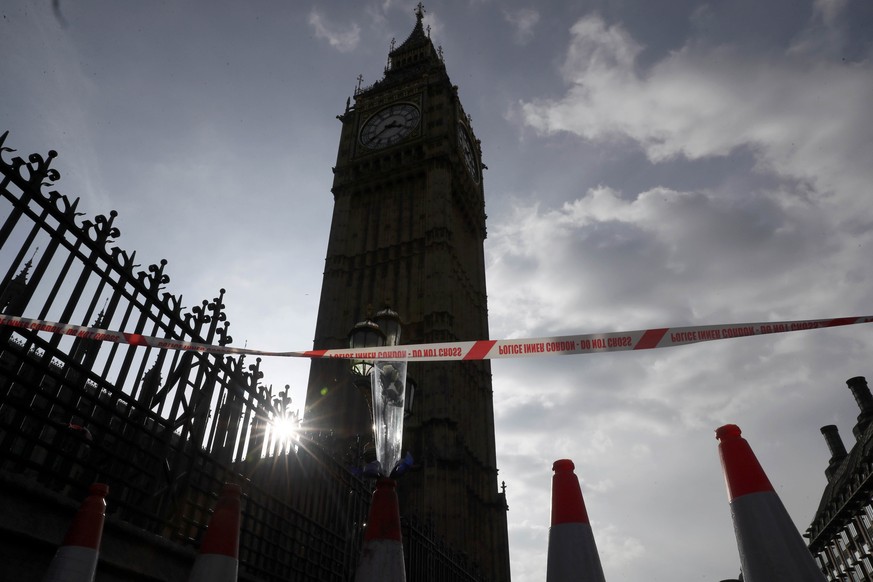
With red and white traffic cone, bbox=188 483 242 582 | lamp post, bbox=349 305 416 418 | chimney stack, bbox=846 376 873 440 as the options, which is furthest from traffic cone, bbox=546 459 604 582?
chimney stack, bbox=846 376 873 440

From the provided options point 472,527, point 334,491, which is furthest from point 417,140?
point 334,491

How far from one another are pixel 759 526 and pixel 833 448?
44505 mm

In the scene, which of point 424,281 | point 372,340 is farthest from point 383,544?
point 424,281

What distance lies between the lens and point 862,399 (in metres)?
32.9

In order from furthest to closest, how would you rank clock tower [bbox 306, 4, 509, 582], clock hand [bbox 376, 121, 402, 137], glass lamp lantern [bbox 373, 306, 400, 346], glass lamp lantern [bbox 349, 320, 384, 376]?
clock hand [bbox 376, 121, 402, 137] → clock tower [bbox 306, 4, 509, 582] → glass lamp lantern [bbox 373, 306, 400, 346] → glass lamp lantern [bbox 349, 320, 384, 376]

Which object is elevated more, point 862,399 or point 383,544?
point 862,399

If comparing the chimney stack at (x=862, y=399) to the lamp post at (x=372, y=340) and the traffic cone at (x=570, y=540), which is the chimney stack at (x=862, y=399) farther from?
the traffic cone at (x=570, y=540)

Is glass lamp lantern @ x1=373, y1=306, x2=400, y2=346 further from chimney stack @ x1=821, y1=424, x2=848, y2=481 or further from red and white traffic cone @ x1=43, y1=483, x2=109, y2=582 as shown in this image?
chimney stack @ x1=821, y1=424, x2=848, y2=481

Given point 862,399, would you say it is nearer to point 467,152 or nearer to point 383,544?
point 467,152

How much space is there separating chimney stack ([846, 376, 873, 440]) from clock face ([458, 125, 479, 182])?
2468cm

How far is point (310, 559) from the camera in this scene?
5168 mm

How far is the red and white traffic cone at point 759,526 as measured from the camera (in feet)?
5.78

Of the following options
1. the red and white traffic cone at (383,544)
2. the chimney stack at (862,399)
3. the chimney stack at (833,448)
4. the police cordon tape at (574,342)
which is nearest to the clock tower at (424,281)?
the police cordon tape at (574,342)

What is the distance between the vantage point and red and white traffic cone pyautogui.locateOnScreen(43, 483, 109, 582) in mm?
2139
